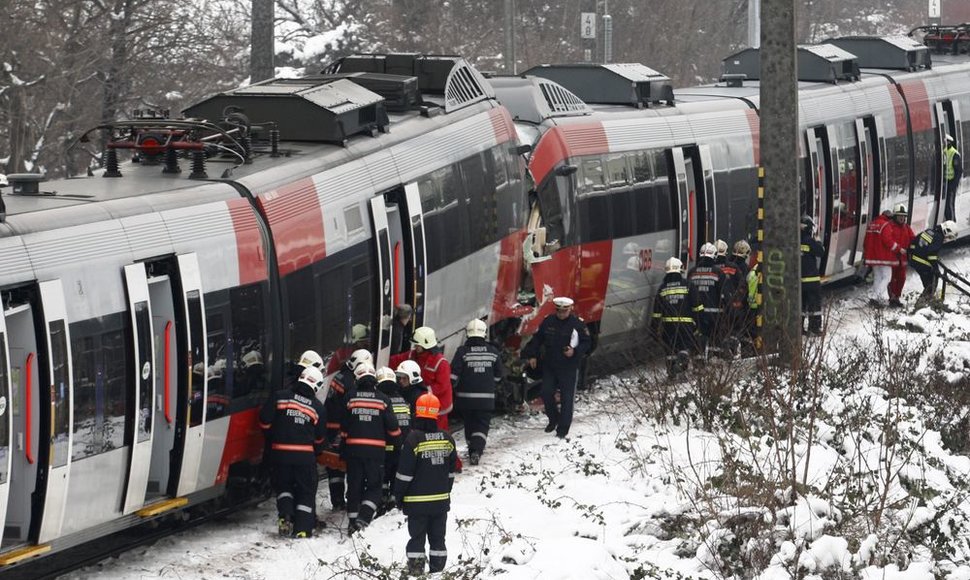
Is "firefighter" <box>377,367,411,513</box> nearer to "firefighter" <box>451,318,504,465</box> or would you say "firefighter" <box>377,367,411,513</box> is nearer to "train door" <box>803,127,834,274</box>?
"firefighter" <box>451,318,504,465</box>

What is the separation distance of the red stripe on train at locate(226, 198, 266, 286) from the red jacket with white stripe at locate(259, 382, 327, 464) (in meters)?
0.90

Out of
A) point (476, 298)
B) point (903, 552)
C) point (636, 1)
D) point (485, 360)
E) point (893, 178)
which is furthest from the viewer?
point (636, 1)

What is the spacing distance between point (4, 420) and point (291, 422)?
9.24 ft

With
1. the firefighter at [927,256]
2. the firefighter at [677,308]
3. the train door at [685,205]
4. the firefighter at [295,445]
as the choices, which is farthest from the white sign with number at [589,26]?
the firefighter at [295,445]

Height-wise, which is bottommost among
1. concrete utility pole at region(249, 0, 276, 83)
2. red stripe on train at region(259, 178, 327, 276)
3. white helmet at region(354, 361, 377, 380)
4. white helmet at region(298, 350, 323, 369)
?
white helmet at region(354, 361, 377, 380)

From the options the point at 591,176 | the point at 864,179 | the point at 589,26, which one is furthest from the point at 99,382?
the point at 589,26

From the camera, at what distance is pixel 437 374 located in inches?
549

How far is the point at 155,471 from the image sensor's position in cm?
1124

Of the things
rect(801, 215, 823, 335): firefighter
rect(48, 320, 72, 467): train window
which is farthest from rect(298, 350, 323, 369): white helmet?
rect(801, 215, 823, 335): firefighter

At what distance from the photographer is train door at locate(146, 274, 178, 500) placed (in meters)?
10.9

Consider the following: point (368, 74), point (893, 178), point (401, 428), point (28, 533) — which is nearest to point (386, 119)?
point (368, 74)

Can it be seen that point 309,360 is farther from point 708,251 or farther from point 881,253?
point 881,253

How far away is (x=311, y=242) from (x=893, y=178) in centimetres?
1400

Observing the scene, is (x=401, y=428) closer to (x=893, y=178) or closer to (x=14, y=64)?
(x=14, y=64)
